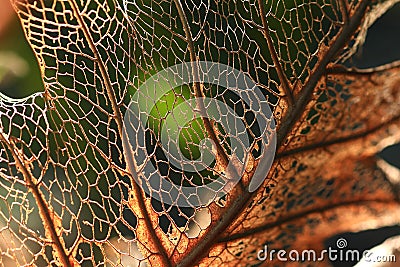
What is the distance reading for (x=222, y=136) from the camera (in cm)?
56

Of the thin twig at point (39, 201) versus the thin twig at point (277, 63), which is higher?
the thin twig at point (277, 63)

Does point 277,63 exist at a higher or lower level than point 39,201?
higher

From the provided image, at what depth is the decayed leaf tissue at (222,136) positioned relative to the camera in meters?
0.54

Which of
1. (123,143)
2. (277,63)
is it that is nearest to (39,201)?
(123,143)

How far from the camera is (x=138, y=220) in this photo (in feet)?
1.83

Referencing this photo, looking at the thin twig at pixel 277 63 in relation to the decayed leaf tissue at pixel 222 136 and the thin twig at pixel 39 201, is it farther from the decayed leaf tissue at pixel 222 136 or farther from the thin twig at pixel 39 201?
the thin twig at pixel 39 201

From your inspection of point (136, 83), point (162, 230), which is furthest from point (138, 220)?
point (136, 83)

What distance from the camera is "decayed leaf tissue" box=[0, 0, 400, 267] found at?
542mm

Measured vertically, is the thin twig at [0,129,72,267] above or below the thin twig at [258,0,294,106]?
below

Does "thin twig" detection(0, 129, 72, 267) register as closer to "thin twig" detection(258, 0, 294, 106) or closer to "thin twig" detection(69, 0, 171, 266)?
"thin twig" detection(69, 0, 171, 266)

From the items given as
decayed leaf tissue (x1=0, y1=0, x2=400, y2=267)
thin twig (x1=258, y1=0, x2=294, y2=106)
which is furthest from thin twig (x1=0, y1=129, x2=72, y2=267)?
thin twig (x1=258, y1=0, x2=294, y2=106)

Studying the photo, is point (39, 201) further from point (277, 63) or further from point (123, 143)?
point (277, 63)

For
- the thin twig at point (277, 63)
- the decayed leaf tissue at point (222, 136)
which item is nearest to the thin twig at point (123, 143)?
the decayed leaf tissue at point (222, 136)

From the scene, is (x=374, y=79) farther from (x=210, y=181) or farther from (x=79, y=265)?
(x=79, y=265)
